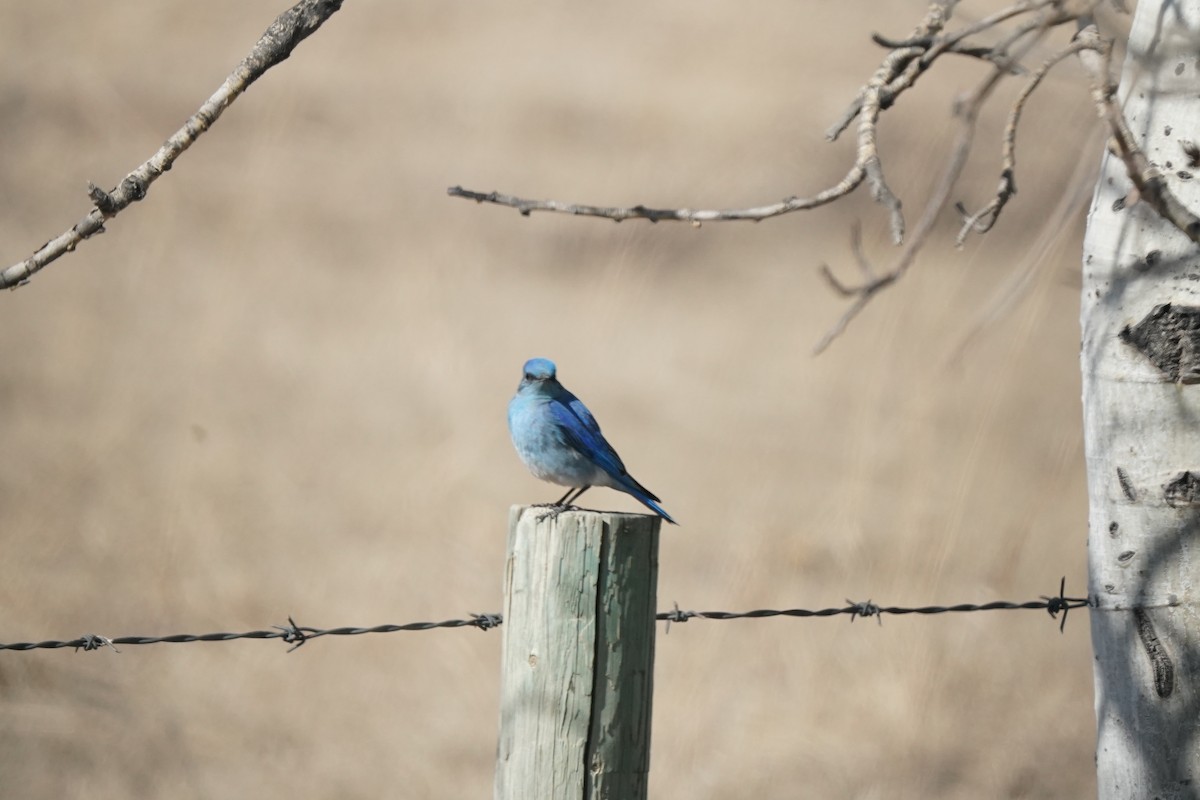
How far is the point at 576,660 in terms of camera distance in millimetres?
2285

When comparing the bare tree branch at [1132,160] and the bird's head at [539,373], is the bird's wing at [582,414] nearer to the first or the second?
the bird's head at [539,373]

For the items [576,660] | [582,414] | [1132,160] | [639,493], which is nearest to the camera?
[1132,160]

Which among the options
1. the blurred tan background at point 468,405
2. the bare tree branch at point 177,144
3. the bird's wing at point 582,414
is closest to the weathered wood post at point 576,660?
the bare tree branch at point 177,144

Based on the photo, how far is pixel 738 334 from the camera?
718 centimetres

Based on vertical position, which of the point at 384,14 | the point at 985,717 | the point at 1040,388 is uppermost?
the point at 384,14

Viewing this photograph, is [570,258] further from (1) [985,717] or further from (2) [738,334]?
(1) [985,717]

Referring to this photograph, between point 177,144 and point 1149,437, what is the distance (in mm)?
1807

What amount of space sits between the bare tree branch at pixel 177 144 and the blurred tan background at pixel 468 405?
16.1 ft

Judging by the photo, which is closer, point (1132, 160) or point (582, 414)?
point (1132, 160)

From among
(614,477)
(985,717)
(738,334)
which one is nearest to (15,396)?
(738,334)

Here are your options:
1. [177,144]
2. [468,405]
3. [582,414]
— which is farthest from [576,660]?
[468,405]

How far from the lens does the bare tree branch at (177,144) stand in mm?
2045

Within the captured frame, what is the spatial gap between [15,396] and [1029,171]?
5706 millimetres

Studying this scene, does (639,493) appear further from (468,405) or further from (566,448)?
(468,405)
